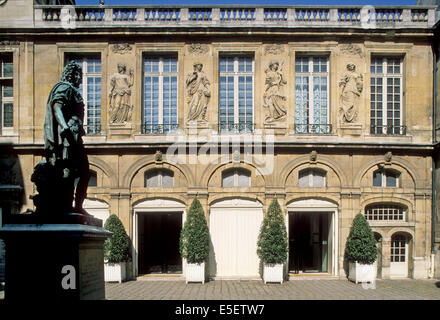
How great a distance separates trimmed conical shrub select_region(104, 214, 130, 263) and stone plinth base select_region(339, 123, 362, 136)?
8.40m

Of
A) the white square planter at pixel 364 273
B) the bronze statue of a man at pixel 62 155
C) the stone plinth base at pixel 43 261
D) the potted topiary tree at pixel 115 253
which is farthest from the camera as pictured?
the potted topiary tree at pixel 115 253

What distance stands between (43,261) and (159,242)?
35.9 feet

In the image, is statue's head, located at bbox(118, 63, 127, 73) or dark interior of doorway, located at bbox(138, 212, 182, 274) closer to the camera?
statue's head, located at bbox(118, 63, 127, 73)

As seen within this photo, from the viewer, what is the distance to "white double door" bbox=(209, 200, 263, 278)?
15383 mm

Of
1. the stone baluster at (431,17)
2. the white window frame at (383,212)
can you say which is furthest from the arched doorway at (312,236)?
the stone baluster at (431,17)

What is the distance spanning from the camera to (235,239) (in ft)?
50.7

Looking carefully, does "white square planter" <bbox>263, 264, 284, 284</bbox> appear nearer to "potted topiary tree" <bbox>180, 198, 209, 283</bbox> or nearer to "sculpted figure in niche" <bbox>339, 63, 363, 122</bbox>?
"potted topiary tree" <bbox>180, 198, 209, 283</bbox>

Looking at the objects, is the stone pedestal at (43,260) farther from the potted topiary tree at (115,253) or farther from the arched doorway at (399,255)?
the arched doorway at (399,255)

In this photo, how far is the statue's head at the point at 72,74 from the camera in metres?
6.19

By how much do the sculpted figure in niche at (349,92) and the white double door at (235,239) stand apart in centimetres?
458

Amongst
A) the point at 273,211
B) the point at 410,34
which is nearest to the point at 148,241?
the point at 273,211

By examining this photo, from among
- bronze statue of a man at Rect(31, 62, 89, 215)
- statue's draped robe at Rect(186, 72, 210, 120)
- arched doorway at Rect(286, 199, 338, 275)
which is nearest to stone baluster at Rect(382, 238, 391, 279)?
arched doorway at Rect(286, 199, 338, 275)

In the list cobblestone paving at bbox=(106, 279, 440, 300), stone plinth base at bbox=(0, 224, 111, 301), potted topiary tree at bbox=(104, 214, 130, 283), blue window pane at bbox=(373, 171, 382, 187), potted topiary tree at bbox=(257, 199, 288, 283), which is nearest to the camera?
stone plinth base at bbox=(0, 224, 111, 301)

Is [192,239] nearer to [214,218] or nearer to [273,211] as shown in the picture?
[214,218]
